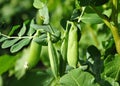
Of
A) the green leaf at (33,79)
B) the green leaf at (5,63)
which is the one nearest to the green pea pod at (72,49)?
the green leaf at (33,79)

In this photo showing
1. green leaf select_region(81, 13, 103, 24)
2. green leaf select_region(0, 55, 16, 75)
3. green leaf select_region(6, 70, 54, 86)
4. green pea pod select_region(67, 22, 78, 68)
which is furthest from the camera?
green leaf select_region(0, 55, 16, 75)

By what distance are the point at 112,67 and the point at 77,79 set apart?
0.18 meters

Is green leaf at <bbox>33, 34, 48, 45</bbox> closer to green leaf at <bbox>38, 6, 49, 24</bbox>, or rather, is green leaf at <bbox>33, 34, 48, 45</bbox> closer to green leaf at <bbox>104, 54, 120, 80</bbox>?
green leaf at <bbox>38, 6, 49, 24</bbox>

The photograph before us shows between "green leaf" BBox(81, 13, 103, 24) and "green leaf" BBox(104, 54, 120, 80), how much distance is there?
0.41 feet

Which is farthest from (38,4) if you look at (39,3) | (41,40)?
(41,40)

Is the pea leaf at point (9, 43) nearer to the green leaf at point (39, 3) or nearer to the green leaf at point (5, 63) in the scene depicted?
the green leaf at point (39, 3)

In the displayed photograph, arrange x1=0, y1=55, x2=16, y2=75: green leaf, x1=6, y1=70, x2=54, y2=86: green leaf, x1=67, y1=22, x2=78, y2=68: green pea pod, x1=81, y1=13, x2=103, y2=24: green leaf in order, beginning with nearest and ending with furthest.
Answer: x1=67, y1=22, x2=78, y2=68: green pea pod, x1=81, y1=13, x2=103, y2=24: green leaf, x1=6, y1=70, x2=54, y2=86: green leaf, x1=0, y1=55, x2=16, y2=75: green leaf

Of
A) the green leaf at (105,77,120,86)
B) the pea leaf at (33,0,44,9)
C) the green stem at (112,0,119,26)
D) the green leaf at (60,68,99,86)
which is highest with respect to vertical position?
the pea leaf at (33,0,44,9)

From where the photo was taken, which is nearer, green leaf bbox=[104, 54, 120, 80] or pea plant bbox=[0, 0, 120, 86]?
pea plant bbox=[0, 0, 120, 86]

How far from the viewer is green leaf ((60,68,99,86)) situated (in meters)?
1.16

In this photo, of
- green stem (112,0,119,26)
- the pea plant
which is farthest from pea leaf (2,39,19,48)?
green stem (112,0,119,26)

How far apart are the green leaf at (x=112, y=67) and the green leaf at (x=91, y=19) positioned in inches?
4.9

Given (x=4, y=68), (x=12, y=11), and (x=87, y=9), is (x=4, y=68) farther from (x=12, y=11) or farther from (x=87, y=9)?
(x=12, y=11)

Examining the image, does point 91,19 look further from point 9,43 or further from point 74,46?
point 9,43
